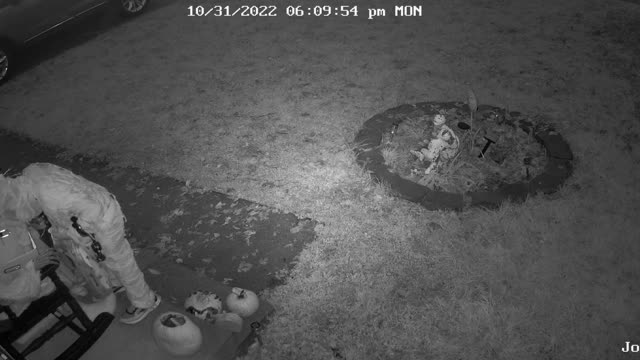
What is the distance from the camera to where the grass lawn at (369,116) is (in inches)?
139

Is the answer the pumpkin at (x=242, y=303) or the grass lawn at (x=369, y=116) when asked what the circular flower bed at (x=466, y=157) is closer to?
the grass lawn at (x=369, y=116)

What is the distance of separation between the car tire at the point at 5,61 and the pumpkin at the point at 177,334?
7103mm

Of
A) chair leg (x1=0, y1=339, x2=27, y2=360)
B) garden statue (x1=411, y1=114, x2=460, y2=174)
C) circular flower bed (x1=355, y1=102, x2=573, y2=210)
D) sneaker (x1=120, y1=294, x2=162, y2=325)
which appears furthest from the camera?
garden statue (x1=411, y1=114, x2=460, y2=174)

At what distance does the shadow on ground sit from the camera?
164 inches

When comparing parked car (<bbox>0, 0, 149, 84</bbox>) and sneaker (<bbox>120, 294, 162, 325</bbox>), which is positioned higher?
parked car (<bbox>0, 0, 149, 84</bbox>)

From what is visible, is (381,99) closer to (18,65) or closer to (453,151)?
(453,151)

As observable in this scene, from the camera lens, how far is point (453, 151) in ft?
15.2

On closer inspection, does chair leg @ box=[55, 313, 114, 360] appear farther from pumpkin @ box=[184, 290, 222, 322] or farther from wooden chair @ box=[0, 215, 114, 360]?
pumpkin @ box=[184, 290, 222, 322]

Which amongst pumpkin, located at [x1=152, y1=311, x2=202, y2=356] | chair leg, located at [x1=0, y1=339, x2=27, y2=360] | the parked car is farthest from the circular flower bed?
the parked car

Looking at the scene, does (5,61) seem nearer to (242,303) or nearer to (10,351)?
(10,351)

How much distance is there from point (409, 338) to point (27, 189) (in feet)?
9.24

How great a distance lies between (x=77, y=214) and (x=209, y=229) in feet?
6.66

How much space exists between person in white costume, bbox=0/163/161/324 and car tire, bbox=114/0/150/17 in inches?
326

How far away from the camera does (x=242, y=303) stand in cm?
345
